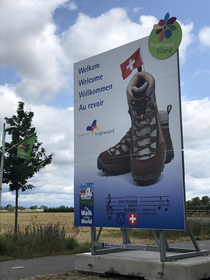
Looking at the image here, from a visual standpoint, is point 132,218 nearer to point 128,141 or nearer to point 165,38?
point 128,141

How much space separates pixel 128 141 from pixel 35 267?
5.08 metres

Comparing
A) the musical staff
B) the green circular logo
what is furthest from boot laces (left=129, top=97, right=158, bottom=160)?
the green circular logo

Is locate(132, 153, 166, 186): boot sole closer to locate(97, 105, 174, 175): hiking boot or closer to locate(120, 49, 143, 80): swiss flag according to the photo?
locate(97, 105, 174, 175): hiking boot

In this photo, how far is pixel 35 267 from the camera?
10.8 m

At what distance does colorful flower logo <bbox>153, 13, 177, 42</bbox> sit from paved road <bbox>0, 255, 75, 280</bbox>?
6050mm

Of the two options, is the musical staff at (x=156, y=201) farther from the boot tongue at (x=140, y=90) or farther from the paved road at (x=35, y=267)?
the paved road at (x=35, y=267)

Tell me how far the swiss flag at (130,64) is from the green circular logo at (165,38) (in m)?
0.37

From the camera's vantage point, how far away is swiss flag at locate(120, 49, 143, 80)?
8.35 m

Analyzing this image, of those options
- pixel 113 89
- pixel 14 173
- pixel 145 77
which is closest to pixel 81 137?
pixel 113 89

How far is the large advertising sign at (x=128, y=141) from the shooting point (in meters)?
7.46

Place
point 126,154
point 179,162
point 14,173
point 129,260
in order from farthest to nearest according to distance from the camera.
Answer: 1. point 14,173
2. point 126,154
3. point 129,260
4. point 179,162

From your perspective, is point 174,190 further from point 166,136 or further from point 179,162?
point 166,136

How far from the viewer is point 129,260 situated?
773 centimetres

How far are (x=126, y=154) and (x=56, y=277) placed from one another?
3.11 meters
